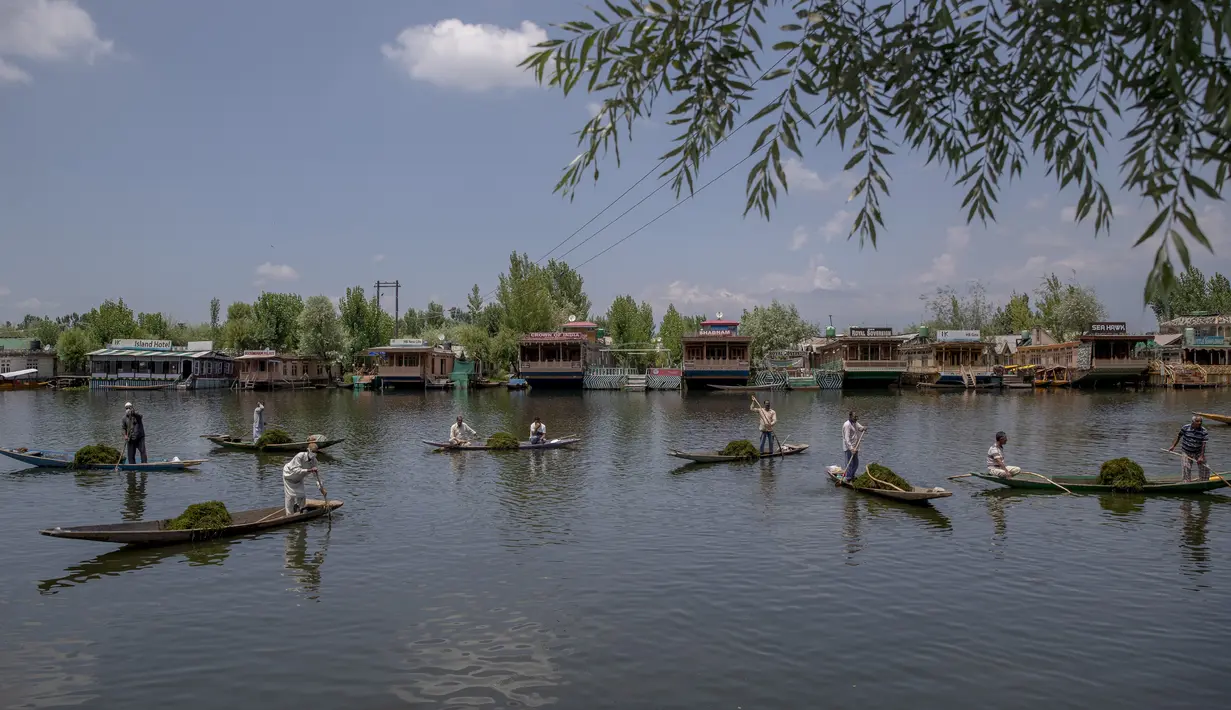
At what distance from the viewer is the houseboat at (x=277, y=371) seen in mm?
82688

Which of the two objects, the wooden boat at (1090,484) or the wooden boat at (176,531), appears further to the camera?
the wooden boat at (1090,484)

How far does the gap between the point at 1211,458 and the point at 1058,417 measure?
17.6m

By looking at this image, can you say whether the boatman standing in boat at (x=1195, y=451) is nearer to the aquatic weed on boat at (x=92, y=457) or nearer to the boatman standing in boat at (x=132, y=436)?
the boatman standing in boat at (x=132, y=436)

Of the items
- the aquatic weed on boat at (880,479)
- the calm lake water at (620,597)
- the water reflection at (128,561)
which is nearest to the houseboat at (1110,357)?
the calm lake water at (620,597)

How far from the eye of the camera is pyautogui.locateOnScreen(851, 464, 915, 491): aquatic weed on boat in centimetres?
1943

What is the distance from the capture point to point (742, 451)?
26438mm

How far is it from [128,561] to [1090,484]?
72.3 ft

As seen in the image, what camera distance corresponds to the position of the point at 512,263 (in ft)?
357

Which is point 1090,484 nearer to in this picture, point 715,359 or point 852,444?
point 852,444

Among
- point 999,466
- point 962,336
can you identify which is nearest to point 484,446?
point 999,466

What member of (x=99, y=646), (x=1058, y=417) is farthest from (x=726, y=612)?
(x=1058, y=417)

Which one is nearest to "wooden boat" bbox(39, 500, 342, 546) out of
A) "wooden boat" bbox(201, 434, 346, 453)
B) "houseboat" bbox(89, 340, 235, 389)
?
"wooden boat" bbox(201, 434, 346, 453)

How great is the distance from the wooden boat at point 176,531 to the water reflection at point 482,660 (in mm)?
6438

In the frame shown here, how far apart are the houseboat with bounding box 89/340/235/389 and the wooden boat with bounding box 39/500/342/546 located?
75.1m
